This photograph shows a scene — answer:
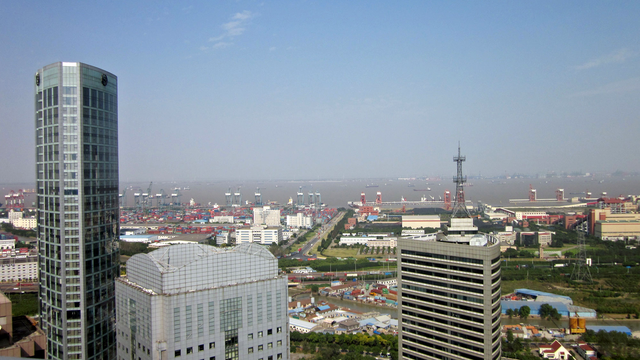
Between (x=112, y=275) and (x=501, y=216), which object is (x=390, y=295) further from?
(x=501, y=216)

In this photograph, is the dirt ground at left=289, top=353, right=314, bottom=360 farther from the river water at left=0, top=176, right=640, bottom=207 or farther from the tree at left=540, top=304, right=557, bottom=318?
the river water at left=0, top=176, right=640, bottom=207

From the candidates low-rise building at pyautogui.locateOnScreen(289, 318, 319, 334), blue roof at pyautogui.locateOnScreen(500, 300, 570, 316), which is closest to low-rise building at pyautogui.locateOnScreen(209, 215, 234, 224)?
low-rise building at pyautogui.locateOnScreen(289, 318, 319, 334)

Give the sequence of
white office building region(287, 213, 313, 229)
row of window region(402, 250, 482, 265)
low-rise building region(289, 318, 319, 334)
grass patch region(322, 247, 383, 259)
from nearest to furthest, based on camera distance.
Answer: row of window region(402, 250, 482, 265) → low-rise building region(289, 318, 319, 334) → grass patch region(322, 247, 383, 259) → white office building region(287, 213, 313, 229)

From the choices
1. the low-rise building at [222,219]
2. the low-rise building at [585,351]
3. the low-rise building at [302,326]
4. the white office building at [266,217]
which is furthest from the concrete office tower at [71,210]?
the low-rise building at [222,219]

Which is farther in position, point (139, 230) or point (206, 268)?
point (139, 230)

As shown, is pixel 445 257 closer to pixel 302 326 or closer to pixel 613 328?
pixel 302 326

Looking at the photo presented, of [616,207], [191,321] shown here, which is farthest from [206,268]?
[616,207]
